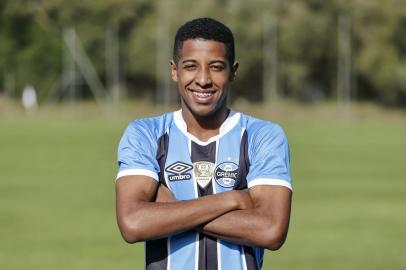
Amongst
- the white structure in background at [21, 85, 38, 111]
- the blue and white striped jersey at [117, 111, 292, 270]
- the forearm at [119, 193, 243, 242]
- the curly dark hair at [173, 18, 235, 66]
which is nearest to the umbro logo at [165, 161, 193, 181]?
the blue and white striped jersey at [117, 111, 292, 270]

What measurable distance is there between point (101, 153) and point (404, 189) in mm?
12525

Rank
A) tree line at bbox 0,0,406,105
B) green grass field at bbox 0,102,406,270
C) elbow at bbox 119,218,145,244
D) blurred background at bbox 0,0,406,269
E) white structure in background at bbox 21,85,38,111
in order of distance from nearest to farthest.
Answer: elbow at bbox 119,218,145,244 < green grass field at bbox 0,102,406,270 < white structure in background at bbox 21,85,38,111 < blurred background at bbox 0,0,406,269 < tree line at bbox 0,0,406,105

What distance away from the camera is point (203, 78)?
172 inches

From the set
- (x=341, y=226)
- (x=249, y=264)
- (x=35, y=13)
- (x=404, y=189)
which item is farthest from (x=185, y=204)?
(x=35, y=13)

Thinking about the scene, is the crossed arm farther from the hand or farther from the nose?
the nose

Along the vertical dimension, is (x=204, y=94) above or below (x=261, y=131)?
above

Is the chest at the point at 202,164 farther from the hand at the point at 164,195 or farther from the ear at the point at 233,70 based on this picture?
the ear at the point at 233,70

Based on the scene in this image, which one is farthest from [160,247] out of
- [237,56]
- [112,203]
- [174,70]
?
[237,56]

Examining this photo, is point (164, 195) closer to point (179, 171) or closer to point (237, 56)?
point (179, 171)

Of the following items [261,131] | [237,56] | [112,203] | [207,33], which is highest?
[237,56]

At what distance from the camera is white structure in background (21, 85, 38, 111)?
5375 cm

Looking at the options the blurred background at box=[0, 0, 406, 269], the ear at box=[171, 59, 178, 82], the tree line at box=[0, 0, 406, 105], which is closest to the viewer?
the ear at box=[171, 59, 178, 82]

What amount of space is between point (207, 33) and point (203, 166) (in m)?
0.57

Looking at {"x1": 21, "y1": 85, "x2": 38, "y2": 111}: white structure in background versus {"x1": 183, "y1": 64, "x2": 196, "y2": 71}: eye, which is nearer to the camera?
{"x1": 183, "y1": 64, "x2": 196, "y2": 71}: eye
